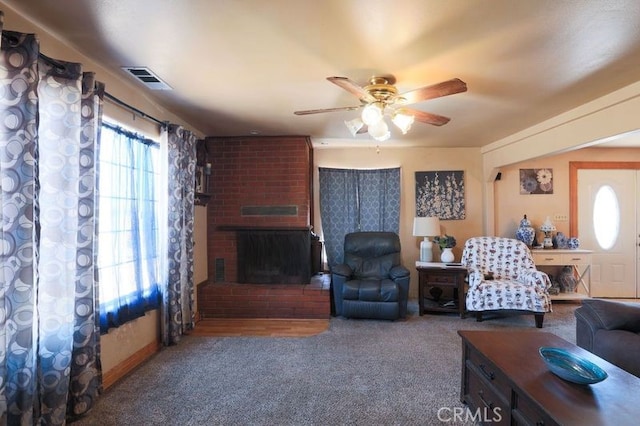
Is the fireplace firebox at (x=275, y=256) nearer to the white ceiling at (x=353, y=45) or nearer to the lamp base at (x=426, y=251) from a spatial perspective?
the lamp base at (x=426, y=251)

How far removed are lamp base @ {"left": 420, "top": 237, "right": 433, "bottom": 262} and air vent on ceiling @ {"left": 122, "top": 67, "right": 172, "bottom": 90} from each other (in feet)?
12.1


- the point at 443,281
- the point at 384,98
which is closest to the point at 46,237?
the point at 384,98

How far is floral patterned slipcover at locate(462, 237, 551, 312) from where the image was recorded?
3.55m

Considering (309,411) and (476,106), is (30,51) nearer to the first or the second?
(309,411)

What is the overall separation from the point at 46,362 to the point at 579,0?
3.40m

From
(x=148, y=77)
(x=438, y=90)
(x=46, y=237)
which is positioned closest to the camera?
(x=46, y=237)

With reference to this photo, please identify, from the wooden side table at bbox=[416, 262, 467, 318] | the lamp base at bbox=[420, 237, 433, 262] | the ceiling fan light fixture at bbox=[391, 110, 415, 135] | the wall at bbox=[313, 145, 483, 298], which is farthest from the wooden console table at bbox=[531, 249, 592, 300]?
the ceiling fan light fixture at bbox=[391, 110, 415, 135]

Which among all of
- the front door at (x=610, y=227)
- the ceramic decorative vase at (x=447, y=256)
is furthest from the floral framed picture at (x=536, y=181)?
the ceramic decorative vase at (x=447, y=256)

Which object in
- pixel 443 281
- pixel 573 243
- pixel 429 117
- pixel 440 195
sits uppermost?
pixel 429 117

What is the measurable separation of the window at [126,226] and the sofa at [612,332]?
11.8ft

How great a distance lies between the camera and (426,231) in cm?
433

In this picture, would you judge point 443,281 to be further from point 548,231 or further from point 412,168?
point 548,231

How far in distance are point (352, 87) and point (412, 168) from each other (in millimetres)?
3162

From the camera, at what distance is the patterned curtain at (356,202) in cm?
483
